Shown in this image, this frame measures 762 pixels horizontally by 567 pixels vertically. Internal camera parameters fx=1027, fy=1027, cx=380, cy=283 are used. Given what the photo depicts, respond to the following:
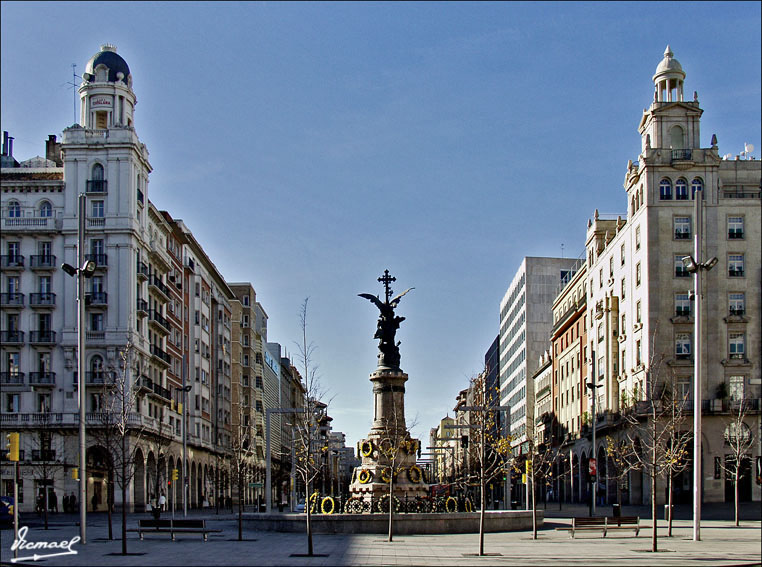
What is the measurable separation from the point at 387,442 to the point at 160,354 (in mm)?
44772

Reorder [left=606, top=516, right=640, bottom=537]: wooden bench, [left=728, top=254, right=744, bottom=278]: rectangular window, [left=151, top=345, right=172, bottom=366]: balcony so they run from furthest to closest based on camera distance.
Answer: [left=151, top=345, right=172, bottom=366]: balcony → [left=728, top=254, right=744, bottom=278]: rectangular window → [left=606, top=516, right=640, bottom=537]: wooden bench

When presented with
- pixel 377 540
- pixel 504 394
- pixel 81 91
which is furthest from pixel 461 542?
pixel 504 394

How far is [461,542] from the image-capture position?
3491 cm

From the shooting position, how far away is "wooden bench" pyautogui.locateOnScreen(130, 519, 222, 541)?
1412 inches

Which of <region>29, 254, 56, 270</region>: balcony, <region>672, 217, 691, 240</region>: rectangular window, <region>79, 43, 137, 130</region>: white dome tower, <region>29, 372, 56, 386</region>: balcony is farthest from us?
<region>79, 43, 137, 130</region>: white dome tower

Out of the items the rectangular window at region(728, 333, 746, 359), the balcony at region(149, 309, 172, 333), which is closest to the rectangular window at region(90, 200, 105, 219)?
the balcony at region(149, 309, 172, 333)

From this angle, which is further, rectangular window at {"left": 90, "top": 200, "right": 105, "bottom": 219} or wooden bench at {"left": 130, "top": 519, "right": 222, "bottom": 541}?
rectangular window at {"left": 90, "top": 200, "right": 105, "bottom": 219}

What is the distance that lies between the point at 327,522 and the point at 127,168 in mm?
43106

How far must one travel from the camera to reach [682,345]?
73500 millimetres

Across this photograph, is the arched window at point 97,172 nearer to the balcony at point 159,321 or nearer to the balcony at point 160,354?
the balcony at point 159,321

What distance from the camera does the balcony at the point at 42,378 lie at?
7150 cm

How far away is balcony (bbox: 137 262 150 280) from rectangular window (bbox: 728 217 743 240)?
43165 millimetres

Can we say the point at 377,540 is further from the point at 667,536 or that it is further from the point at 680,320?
the point at 680,320

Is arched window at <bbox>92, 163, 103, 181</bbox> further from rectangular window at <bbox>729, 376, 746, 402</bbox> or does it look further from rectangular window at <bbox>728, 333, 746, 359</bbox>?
rectangular window at <bbox>729, 376, 746, 402</bbox>
